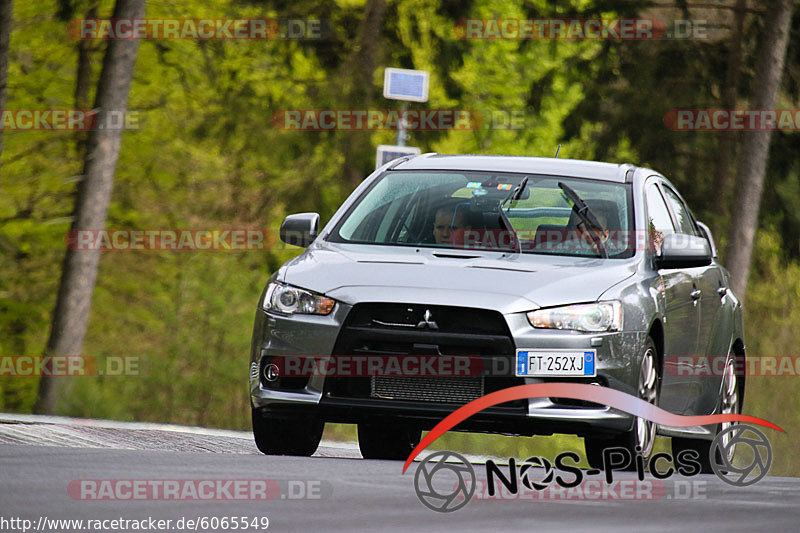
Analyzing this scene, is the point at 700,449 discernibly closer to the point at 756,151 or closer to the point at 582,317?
the point at 582,317

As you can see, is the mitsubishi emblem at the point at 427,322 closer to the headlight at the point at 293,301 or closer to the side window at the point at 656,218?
the headlight at the point at 293,301

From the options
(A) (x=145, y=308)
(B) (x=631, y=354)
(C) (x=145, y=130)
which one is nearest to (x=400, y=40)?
(C) (x=145, y=130)

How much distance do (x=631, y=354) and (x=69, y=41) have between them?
20.3 m

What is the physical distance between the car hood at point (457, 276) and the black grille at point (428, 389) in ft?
1.33

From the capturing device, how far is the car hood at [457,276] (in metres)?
8.14

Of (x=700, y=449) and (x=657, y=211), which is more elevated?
(x=657, y=211)

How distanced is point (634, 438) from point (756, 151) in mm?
15655

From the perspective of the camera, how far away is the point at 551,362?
804 cm

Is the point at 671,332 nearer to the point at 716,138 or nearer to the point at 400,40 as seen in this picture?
the point at 716,138

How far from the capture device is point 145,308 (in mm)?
32125
